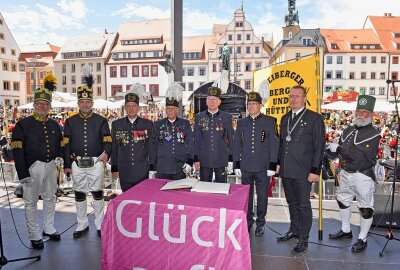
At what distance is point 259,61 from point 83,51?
29088 millimetres

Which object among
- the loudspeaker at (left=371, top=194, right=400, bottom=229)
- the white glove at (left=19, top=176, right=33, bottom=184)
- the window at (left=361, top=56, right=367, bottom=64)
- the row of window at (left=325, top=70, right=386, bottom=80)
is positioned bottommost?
the loudspeaker at (left=371, top=194, right=400, bottom=229)

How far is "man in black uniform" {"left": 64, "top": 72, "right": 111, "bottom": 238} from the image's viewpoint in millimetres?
4629

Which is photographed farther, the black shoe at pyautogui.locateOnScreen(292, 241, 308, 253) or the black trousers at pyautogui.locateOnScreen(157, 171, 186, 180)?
the black trousers at pyautogui.locateOnScreen(157, 171, 186, 180)

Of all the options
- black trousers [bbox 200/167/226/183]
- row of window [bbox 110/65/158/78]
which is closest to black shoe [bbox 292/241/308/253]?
black trousers [bbox 200/167/226/183]

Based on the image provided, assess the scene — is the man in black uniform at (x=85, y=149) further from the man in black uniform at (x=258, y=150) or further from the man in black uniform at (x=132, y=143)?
the man in black uniform at (x=258, y=150)

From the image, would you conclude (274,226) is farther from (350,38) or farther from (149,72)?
(350,38)

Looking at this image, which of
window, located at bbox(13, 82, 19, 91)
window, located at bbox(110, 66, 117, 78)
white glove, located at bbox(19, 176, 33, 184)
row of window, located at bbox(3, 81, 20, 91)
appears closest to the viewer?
white glove, located at bbox(19, 176, 33, 184)

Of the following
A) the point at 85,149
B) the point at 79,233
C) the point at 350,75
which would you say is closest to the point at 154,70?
the point at 350,75

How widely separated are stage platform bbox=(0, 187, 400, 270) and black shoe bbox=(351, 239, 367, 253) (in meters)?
0.05

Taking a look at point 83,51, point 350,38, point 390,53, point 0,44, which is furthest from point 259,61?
point 0,44

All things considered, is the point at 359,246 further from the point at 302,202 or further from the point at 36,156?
the point at 36,156

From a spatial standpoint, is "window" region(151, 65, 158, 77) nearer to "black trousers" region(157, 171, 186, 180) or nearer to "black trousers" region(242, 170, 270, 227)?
"black trousers" region(157, 171, 186, 180)

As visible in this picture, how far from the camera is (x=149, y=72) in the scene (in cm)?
5262

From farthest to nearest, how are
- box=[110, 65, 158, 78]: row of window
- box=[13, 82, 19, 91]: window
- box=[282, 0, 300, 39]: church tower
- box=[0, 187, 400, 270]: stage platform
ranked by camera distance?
box=[282, 0, 300, 39]: church tower, box=[110, 65, 158, 78]: row of window, box=[13, 82, 19, 91]: window, box=[0, 187, 400, 270]: stage platform
